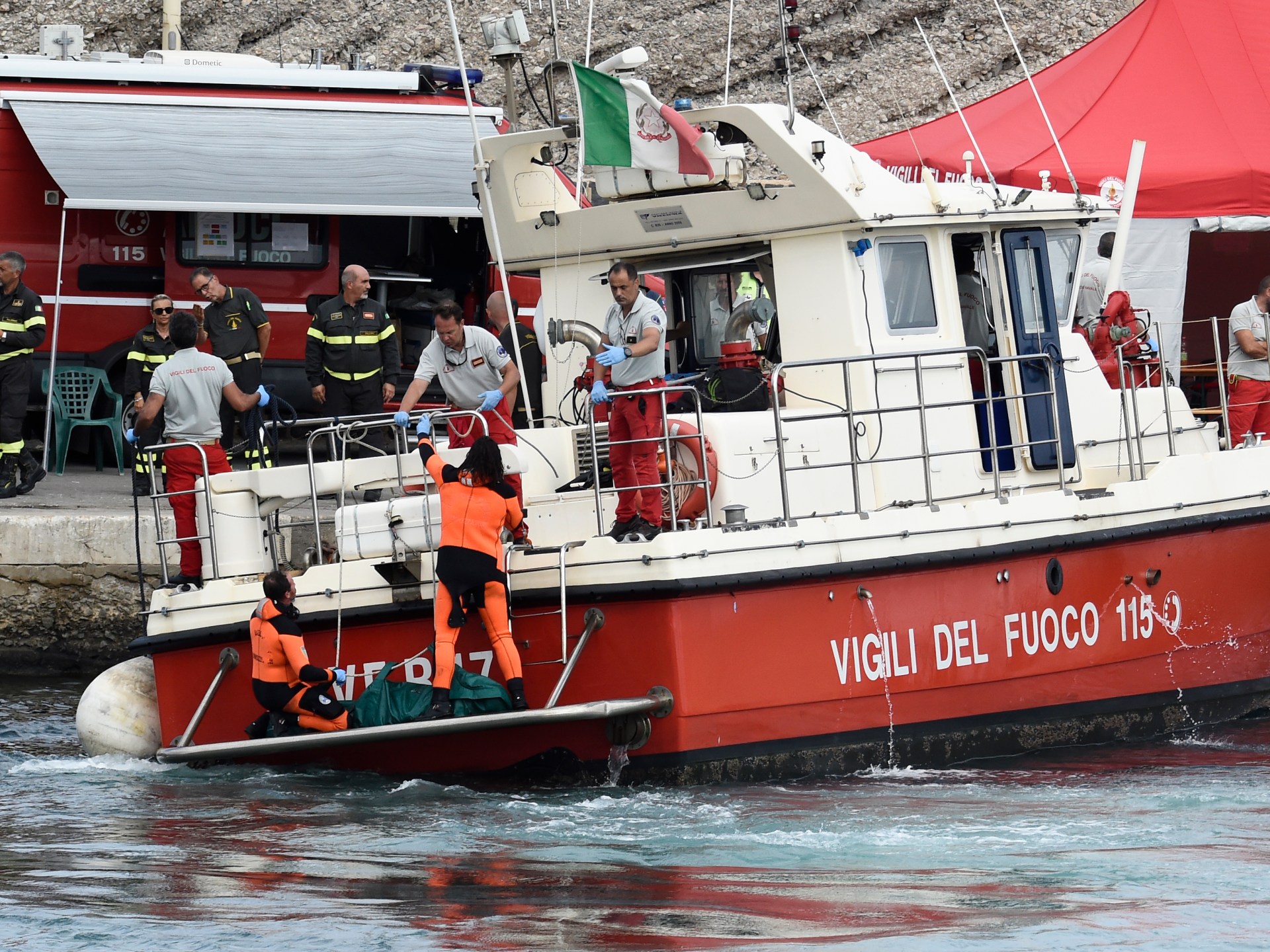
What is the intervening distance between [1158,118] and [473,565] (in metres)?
9.23

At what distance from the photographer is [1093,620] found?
8422 mm

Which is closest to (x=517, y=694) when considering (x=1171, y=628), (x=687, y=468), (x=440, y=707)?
(x=440, y=707)

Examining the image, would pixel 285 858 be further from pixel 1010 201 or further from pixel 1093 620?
pixel 1010 201

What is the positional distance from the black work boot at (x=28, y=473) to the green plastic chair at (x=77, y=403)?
96 centimetres

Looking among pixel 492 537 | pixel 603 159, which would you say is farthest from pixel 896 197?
pixel 492 537

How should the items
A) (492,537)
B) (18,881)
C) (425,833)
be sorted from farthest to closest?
1. (492,537)
2. (425,833)
3. (18,881)

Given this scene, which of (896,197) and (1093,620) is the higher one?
(896,197)

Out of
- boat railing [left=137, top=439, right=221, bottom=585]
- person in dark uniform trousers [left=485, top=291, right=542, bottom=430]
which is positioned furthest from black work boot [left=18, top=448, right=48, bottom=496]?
boat railing [left=137, top=439, right=221, bottom=585]

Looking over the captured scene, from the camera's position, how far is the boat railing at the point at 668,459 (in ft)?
24.4

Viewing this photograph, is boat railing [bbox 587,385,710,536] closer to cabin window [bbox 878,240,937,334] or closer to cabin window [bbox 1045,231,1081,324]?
cabin window [bbox 878,240,937,334]

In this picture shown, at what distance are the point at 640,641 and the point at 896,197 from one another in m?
2.74

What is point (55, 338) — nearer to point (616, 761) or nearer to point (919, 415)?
point (616, 761)

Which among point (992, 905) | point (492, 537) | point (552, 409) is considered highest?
point (552, 409)

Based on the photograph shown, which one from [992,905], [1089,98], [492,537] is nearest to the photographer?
[992,905]
